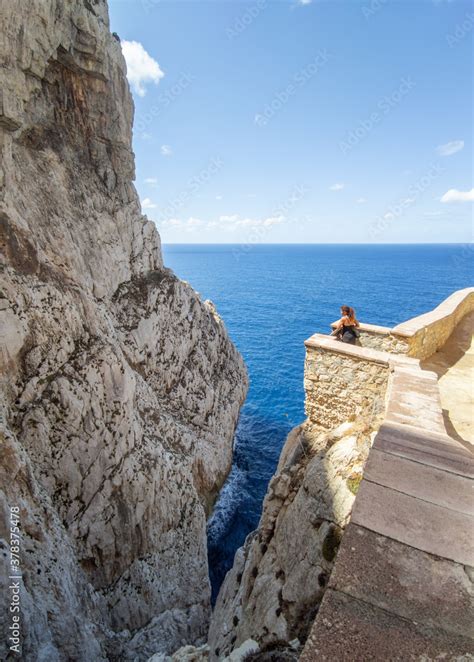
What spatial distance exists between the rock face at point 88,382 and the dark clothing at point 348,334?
11.5 m

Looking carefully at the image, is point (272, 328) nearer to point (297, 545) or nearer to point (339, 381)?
point (339, 381)

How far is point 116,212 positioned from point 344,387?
22328 mm

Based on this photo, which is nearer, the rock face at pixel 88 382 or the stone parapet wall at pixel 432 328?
the stone parapet wall at pixel 432 328

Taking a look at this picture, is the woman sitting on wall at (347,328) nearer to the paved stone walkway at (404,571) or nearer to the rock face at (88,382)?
the paved stone walkway at (404,571)

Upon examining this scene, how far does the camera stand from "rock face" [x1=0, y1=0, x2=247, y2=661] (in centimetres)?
1271

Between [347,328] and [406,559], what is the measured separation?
283 inches

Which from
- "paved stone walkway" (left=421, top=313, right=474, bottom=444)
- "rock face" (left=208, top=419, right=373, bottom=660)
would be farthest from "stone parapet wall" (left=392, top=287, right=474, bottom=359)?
"rock face" (left=208, top=419, right=373, bottom=660)

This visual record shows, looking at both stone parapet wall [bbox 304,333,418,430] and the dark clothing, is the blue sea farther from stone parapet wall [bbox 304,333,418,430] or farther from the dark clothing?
the dark clothing

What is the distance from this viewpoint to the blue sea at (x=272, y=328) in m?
25.2

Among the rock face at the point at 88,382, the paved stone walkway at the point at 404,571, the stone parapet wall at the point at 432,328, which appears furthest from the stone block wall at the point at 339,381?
the rock face at the point at 88,382

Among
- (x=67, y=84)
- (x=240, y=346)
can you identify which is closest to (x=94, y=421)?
(x=67, y=84)

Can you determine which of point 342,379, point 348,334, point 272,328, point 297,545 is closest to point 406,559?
point 297,545

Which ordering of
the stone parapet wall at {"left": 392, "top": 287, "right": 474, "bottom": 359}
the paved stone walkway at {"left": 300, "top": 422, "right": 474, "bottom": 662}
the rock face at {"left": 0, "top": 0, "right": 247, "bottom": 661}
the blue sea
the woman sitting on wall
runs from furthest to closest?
the blue sea, the rock face at {"left": 0, "top": 0, "right": 247, "bottom": 661}, the stone parapet wall at {"left": 392, "top": 287, "right": 474, "bottom": 359}, the woman sitting on wall, the paved stone walkway at {"left": 300, "top": 422, "right": 474, "bottom": 662}

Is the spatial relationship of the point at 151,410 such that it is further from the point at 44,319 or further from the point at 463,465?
the point at 463,465
